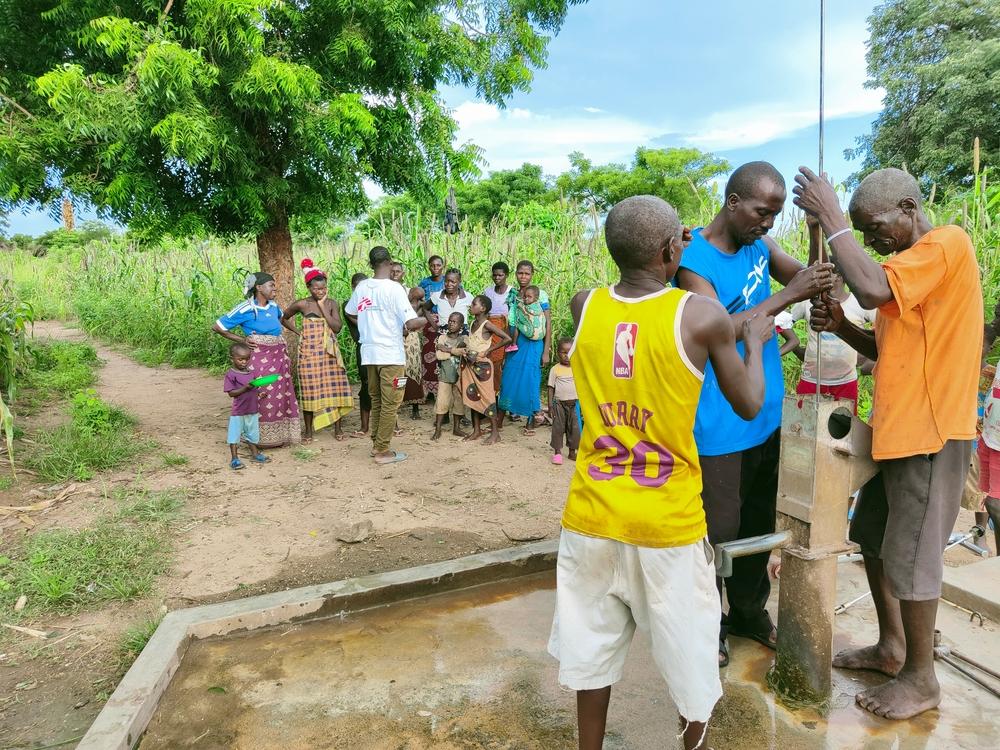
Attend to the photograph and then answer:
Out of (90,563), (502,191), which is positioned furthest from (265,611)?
(502,191)

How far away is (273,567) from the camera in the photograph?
152 inches

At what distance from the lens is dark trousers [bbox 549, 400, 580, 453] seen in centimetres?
584

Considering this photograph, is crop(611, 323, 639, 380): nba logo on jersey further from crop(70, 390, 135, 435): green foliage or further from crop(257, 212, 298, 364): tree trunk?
crop(257, 212, 298, 364): tree trunk

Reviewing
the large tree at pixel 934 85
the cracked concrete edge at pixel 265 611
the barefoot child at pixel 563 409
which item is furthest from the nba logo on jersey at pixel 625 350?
the large tree at pixel 934 85

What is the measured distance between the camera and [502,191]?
2803cm

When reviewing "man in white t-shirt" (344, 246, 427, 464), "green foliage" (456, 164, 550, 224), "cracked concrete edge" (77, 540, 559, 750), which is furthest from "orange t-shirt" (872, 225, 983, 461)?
"green foliage" (456, 164, 550, 224)

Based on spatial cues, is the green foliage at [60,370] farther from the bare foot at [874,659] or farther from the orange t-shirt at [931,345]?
the orange t-shirt at [931,345]

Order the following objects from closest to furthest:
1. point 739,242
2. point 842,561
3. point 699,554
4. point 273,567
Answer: point 699,554 < point 739,242 < point 842,561 < point 273,567

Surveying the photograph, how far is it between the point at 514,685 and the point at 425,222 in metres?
9.67

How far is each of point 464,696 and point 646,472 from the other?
4.10 ft

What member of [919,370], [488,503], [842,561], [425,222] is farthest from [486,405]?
[425,222]

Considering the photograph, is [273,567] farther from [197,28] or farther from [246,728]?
[197,28]

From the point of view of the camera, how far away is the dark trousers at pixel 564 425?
584 cm

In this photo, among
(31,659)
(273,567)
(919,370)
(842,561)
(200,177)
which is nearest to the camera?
(919,370)
